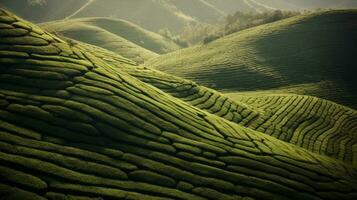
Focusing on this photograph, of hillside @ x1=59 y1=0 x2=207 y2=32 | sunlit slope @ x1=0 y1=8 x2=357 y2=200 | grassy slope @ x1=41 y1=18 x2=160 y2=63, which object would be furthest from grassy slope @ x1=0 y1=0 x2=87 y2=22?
sunlit slope @ x1=0 y1=8 x2=357 y2=200

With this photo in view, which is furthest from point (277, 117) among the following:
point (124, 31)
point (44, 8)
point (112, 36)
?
point (44, 8)

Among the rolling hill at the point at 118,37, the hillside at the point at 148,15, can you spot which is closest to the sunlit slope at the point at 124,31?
the rolling hill at the point at 118,37

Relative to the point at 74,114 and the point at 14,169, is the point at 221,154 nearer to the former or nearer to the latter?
the point at 74,114

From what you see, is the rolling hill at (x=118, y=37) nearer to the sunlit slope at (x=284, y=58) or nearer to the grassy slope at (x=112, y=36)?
the grassy slope at (x=112, y=36)

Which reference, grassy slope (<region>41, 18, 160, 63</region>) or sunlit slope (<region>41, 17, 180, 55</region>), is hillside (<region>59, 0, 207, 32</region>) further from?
grassy slope (<region>41, 18, 160, 63</region>)

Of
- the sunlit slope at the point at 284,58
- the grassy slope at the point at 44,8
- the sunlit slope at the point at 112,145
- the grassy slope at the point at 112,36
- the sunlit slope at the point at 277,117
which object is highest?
the grassy slope at the point at 44,8

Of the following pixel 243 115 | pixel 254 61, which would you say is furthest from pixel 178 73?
pixel 243 115

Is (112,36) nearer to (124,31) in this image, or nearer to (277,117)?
(124,31)
